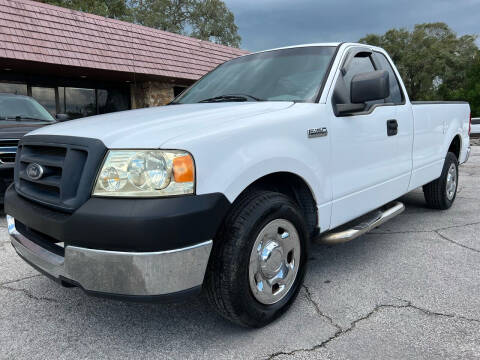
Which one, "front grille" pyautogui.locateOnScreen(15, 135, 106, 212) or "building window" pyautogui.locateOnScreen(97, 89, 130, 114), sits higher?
"building window" pyautogui.locateOnScreen(97, 89, 130, 114)

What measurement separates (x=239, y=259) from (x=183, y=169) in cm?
55

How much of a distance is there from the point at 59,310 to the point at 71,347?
1.62 ft

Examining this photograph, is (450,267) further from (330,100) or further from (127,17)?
(127,17)

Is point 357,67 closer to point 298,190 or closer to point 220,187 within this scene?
point 298,190

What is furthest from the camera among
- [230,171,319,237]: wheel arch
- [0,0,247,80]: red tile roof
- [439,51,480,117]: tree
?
[439,51,480,117]: tree

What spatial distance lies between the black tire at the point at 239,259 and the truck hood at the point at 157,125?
0.46m

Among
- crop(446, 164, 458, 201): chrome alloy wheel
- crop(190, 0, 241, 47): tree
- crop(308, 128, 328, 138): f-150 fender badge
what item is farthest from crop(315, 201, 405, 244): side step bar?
crop(190, 0, 241, 47): tree

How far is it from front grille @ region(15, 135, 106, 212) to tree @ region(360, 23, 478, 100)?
140 feet

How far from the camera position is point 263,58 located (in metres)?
3.30

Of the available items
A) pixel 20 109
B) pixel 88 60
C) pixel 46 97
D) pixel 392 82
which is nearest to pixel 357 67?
pixel 392 82

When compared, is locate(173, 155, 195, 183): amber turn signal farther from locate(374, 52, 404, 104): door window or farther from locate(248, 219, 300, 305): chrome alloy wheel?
locate(374, 52, 404, 104): door window

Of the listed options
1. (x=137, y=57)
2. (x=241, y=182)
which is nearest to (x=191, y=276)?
(x=241, y=182)

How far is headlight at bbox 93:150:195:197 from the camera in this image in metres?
1.79

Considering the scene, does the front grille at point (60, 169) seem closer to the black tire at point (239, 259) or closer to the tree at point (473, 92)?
the black tire at point (239, 259)
